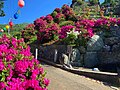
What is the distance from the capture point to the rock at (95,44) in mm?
17406

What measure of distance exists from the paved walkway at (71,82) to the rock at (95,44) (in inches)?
115

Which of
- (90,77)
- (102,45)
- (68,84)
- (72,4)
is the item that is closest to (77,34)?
(102,45)

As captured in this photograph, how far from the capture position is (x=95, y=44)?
17.4 m

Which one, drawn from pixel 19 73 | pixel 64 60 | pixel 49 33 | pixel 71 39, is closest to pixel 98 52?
pixel 64 60

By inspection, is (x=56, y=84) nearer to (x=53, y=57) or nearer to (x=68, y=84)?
(x=68, y=84)

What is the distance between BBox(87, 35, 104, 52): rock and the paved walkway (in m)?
2.92

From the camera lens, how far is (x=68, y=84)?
40.6 ft

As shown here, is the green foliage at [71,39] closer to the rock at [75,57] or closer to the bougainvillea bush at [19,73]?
the rock at [75,57]

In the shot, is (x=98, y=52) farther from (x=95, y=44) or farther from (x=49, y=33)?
(x=49, y=33)

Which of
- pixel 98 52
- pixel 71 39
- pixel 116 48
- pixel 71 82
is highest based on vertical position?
pixel 71 39

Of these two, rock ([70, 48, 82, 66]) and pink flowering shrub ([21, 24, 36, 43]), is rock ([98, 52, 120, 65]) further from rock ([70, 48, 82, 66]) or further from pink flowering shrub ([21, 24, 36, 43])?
pink flowering shrub ([21, 24, 36, 43])

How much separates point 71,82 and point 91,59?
4.65 m

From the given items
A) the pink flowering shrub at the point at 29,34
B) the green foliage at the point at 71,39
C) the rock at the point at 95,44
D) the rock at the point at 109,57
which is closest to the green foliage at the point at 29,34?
the pink flowering shrub at the point at 29,34

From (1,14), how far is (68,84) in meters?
14.5
